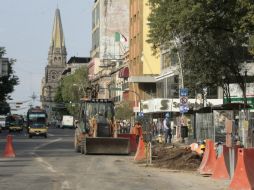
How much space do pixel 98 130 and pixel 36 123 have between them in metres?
39.6

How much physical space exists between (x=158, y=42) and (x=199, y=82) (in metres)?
15.4

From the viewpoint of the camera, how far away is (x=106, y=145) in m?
31.6

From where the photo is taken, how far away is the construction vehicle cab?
31547mm

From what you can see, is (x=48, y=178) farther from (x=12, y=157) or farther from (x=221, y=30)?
(x=221, y=30)

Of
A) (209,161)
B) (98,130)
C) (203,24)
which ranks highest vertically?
(203,24)

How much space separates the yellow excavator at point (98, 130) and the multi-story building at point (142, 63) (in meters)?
54.9

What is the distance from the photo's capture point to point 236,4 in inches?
968

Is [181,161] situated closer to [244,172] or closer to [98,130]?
[244,172]

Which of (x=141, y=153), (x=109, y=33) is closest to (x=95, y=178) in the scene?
(x=141, y=153)

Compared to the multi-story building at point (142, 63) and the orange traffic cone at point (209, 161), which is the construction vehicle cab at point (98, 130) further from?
the multi-story building at point (142, 63)

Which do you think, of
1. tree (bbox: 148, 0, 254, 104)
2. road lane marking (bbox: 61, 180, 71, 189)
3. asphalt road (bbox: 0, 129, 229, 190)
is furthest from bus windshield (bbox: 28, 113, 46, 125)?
road lane marking (bbox: 61, 180, 71, 189)

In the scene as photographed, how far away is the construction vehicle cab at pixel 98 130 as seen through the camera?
1242 inches

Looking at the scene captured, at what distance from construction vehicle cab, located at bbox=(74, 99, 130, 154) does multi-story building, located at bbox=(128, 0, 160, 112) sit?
2163 inches

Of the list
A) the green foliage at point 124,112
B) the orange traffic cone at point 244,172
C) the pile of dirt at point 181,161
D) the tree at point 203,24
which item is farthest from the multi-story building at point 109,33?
the orange traffic cone at point 244,172
